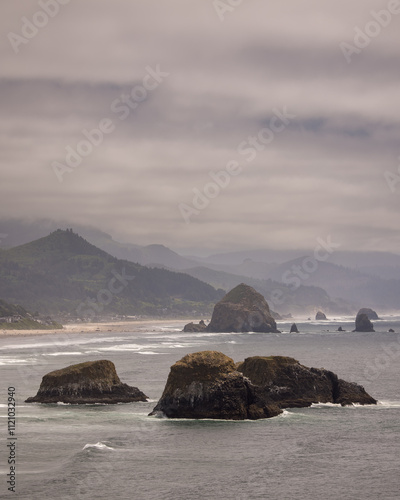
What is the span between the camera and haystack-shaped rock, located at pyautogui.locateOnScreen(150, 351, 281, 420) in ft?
153

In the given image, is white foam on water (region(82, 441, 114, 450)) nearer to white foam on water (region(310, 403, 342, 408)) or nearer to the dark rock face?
the dark rock face

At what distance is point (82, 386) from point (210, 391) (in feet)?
44.8

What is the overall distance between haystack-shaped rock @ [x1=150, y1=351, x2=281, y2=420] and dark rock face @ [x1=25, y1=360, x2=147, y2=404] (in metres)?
9.67

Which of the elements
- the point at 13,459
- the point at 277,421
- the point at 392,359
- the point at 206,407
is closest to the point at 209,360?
the point at 206,407

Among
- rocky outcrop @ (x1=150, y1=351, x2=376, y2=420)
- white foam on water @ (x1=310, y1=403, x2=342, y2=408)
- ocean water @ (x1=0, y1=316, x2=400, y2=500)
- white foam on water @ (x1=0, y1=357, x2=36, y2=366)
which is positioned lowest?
ocean water @ (x1=0, y1=316, x2=400, y2=500)

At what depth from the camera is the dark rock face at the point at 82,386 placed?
182ft

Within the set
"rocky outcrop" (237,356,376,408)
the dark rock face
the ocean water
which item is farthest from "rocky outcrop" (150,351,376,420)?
the dark rock face

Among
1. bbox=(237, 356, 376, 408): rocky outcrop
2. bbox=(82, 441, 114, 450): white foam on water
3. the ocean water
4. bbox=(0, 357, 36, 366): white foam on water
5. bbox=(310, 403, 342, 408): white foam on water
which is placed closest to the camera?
the ocean water

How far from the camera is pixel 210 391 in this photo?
46.7 metres

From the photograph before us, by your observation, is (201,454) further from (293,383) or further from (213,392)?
(293,383)

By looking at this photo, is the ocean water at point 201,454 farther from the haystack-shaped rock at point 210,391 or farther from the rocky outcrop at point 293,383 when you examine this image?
the rocky outcrop at point 293,383

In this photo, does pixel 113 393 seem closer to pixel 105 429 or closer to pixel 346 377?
pixel 105 429

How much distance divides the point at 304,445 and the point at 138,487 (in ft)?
42.9

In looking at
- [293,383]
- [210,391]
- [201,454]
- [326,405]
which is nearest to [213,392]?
[210,391]
